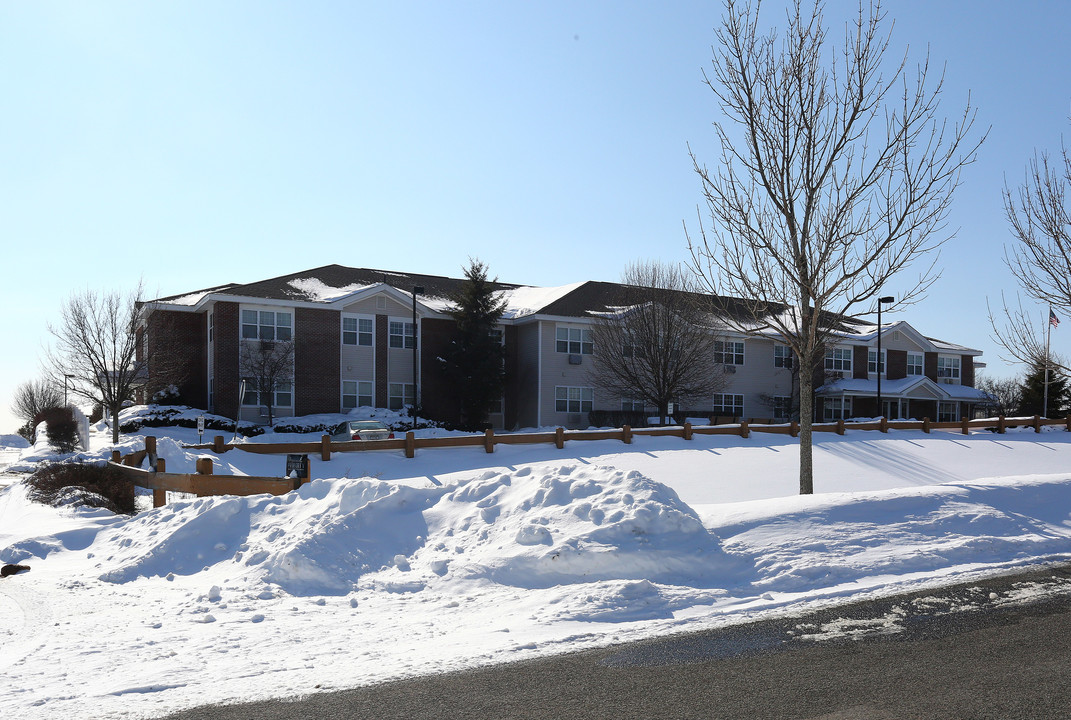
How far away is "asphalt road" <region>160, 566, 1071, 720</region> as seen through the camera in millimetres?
4727

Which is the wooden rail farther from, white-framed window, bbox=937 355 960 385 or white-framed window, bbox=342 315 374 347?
white-framed window, bbox=937 355 960 385

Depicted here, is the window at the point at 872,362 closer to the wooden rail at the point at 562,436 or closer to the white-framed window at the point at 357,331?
the wooden rail at the point at 562,436

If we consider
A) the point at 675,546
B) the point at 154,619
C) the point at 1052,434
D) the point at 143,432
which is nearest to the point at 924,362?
the point at 1052,434

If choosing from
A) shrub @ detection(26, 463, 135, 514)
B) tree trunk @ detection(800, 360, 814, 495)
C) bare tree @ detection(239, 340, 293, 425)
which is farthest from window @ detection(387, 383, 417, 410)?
tree trunk @ detection(800, 360, 814, 495)

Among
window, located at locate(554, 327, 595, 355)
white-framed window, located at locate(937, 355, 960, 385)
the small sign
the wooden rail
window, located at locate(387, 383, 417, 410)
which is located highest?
window, located at locate(554, 327, 595, 355)

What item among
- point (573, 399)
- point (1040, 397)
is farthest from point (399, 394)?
point (1040, 397)

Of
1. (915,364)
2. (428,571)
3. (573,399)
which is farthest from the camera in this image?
(915,364)

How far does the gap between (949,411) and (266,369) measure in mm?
43180

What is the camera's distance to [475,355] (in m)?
39.2

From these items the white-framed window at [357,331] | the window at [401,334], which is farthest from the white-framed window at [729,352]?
the white-framed window at [357,331]

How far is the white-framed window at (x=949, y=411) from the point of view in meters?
52.2

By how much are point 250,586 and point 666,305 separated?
30822 mm

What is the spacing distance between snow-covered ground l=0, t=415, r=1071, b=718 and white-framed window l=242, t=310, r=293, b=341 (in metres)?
24.2

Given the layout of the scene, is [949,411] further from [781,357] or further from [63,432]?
[63,432]
